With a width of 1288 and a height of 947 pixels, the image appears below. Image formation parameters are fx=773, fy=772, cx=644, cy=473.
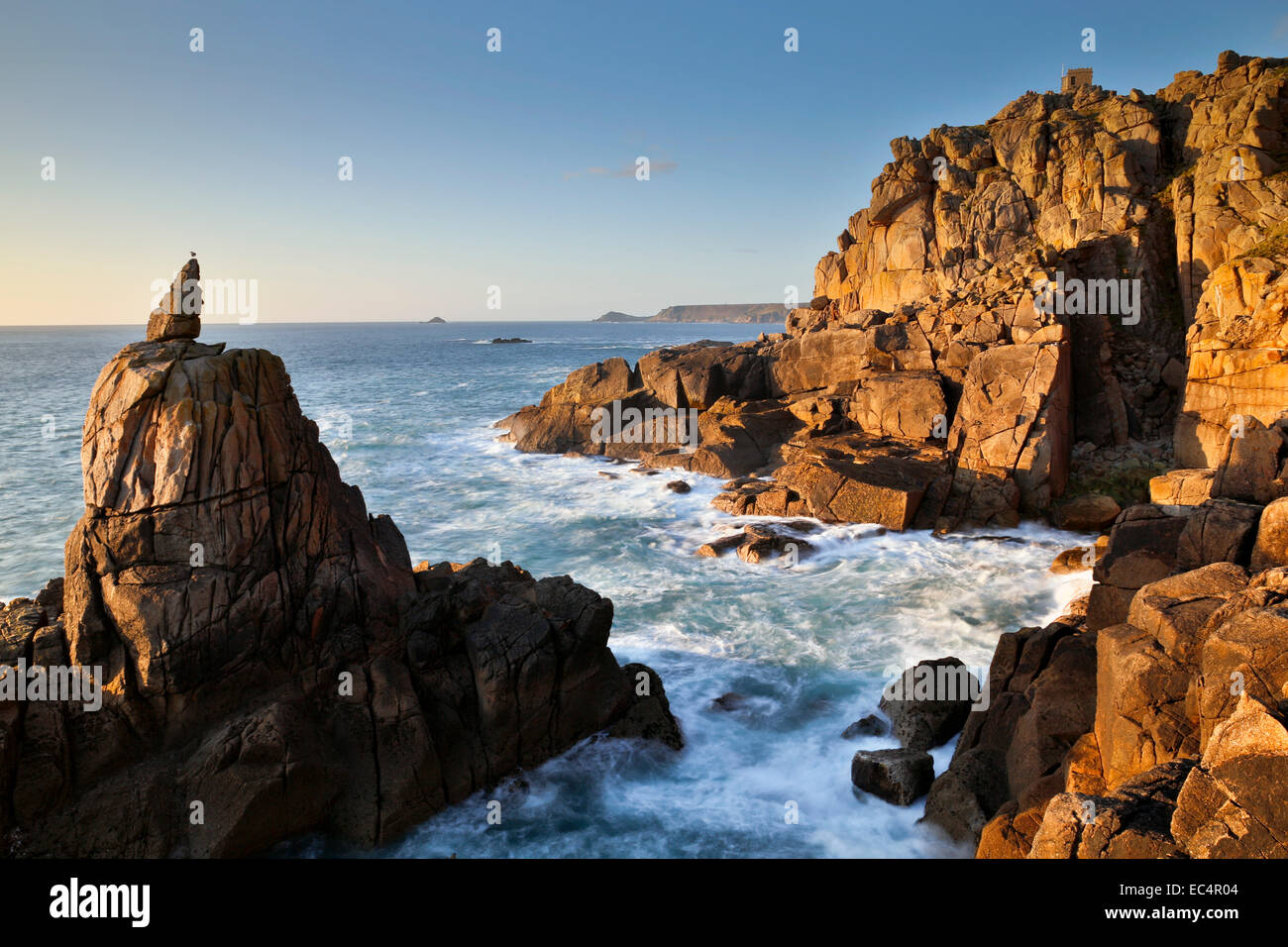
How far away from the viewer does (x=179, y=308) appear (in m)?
13.6

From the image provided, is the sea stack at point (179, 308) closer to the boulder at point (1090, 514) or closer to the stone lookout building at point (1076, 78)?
the boulder at point (1090, 514)

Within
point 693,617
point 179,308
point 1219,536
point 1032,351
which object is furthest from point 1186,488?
point 179,308

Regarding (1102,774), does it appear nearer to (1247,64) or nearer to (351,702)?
(351,702)

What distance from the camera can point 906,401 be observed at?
32.4m

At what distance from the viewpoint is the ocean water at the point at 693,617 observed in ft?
42.2

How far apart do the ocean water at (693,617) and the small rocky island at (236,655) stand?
111 centimetres

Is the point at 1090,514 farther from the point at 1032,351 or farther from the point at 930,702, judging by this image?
the point at 930,702

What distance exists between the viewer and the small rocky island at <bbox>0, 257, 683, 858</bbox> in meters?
11.2

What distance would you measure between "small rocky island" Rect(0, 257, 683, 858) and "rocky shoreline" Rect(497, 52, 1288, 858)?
23.9ft

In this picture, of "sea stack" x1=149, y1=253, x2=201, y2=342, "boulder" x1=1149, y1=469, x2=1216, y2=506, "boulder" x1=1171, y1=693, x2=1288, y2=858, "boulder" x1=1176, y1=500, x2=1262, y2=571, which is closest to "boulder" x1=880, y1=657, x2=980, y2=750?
"boulder" x1=1176, y1=500, x2=1262, y2=571

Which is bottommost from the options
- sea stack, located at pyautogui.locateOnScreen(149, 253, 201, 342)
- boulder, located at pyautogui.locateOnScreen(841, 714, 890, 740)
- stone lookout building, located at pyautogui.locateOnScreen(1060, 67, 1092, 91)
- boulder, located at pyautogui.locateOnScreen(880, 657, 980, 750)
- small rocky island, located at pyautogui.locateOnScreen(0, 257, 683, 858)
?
boulder, located at pyautogui.locateOnScreen(841, 714, 890, 740)

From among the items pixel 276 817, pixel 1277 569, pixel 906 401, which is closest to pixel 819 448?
pixel 906 401

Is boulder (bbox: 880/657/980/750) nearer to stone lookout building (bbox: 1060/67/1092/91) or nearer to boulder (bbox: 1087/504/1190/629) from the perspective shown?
boulder (bbox: 1087/504/1190/629)
